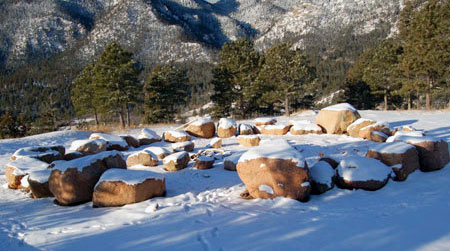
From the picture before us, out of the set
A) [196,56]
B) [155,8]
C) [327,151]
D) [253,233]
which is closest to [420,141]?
[327,151]

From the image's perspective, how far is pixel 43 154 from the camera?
8961 mm

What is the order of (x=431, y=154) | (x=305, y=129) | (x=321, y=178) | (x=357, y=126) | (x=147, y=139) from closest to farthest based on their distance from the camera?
(x=321, y=178), (x=431, y=154), (x=357, y=126), (x=305, y=129), (x=147, y=139)

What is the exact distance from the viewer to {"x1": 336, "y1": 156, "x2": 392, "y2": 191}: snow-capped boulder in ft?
19.1

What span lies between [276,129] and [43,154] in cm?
1034

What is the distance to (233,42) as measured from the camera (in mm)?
26719

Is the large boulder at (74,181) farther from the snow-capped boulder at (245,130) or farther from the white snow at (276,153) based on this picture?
the snow-capped boulder at (245,130)

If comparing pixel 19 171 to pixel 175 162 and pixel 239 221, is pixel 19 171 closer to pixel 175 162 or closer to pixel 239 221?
pixel 175 162

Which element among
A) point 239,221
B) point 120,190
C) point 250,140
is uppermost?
point 120,190

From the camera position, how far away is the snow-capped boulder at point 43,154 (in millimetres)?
8891

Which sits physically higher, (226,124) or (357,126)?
(226,124)

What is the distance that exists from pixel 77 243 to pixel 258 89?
21.2 metres

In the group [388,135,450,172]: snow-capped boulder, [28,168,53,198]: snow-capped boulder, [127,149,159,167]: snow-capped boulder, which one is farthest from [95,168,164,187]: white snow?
[388,135,450,172]: snow-capped boulder

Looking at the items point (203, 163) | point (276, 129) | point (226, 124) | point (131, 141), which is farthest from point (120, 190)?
point (276, 129)

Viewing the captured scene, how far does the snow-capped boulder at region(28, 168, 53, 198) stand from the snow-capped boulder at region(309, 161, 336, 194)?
6609 mm
